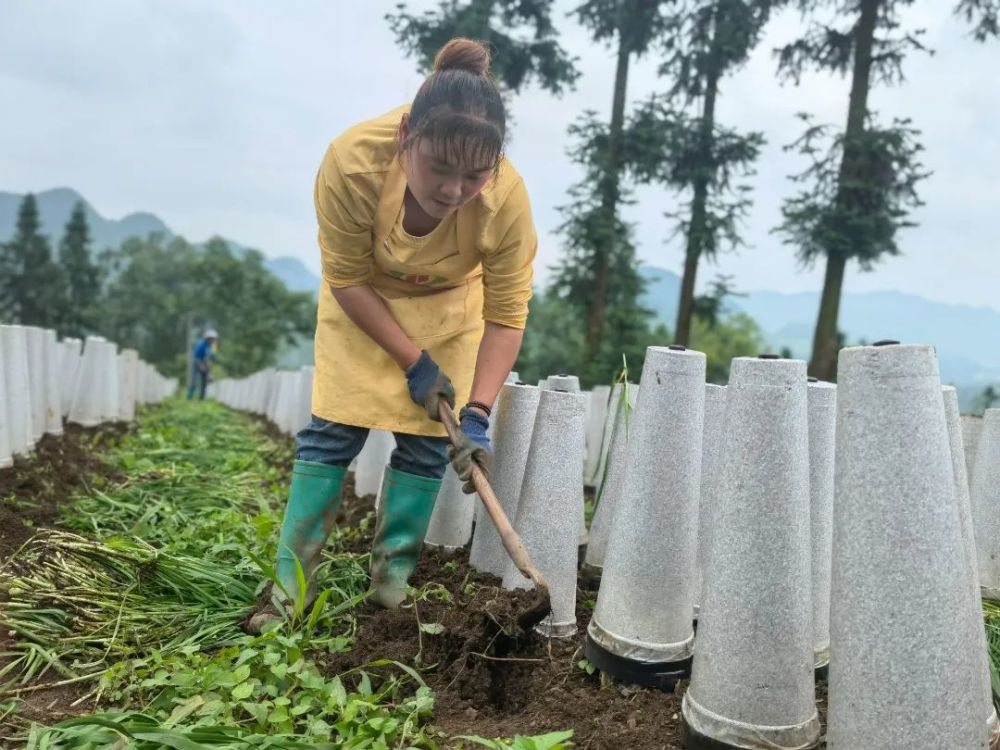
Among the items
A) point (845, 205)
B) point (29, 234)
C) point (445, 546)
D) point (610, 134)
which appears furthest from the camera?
point (29, 234)

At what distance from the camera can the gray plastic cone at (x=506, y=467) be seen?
9.77ft

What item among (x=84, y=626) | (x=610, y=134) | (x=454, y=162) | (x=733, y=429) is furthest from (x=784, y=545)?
(x=610, y=134)

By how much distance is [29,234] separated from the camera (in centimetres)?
5259

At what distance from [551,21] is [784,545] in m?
20.1

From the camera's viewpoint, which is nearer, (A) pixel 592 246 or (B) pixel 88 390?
(B) pixel 88 390

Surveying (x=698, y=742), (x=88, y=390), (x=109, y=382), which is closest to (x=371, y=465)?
(x=698, y=742)

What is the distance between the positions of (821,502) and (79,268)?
6396 cm

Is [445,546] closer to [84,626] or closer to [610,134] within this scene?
[84,626]

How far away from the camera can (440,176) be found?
2352 millimetres

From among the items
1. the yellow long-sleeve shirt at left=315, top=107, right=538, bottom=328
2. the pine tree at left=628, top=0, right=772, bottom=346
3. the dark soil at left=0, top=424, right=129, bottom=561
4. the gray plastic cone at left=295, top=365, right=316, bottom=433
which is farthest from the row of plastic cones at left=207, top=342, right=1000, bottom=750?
the pine tree at left=628, top=0, right=772, bottom=346

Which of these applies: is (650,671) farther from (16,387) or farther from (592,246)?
(592,246)

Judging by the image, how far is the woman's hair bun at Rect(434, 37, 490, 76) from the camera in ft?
8.14

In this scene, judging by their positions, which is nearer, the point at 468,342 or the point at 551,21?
the point at 468,342

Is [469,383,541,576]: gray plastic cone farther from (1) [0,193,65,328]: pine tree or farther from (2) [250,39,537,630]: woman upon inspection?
(1) [0,193,65,328]: pine tree
